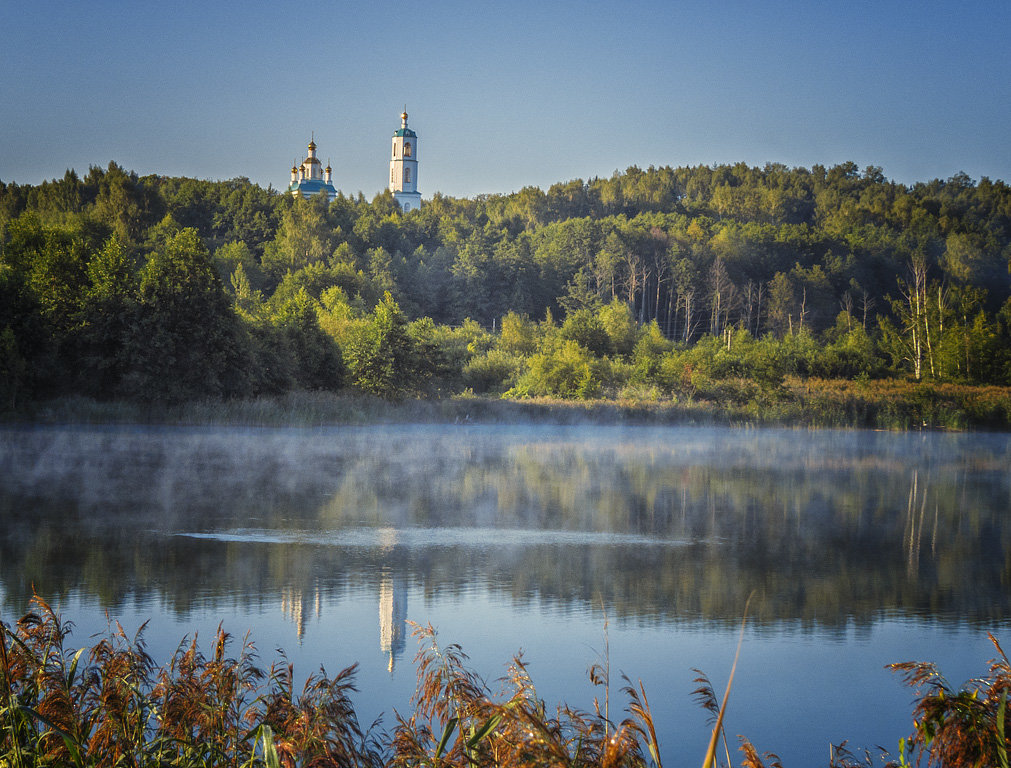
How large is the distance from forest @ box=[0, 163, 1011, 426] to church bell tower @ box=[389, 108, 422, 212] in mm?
51392

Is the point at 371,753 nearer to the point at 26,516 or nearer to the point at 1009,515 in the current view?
the point at 26,516

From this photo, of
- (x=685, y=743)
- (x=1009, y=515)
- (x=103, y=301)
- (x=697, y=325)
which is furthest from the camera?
(x=697, y=325)

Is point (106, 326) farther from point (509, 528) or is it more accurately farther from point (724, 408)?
point (724, 408)

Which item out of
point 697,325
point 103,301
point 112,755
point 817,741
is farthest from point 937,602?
point 697,325

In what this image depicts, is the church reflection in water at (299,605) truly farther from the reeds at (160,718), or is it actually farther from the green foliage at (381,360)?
the green foliage at (381,360)

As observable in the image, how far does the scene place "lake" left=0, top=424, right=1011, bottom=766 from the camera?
6.83 m

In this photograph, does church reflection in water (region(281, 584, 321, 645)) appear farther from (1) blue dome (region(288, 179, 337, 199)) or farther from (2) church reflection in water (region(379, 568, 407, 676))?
(1) blue dome (region(288, 179, 337, 199))

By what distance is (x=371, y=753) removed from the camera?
405 centimetres

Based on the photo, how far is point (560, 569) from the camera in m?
10.3

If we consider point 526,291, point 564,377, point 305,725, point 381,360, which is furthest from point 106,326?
point 526,291

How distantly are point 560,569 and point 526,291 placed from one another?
56705 millimetres

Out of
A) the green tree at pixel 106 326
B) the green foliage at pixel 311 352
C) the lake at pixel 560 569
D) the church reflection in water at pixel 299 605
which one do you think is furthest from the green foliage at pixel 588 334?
the church reflection in water at pixel 299 605

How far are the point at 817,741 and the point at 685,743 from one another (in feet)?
2.52

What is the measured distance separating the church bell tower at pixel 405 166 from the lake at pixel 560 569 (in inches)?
5023
